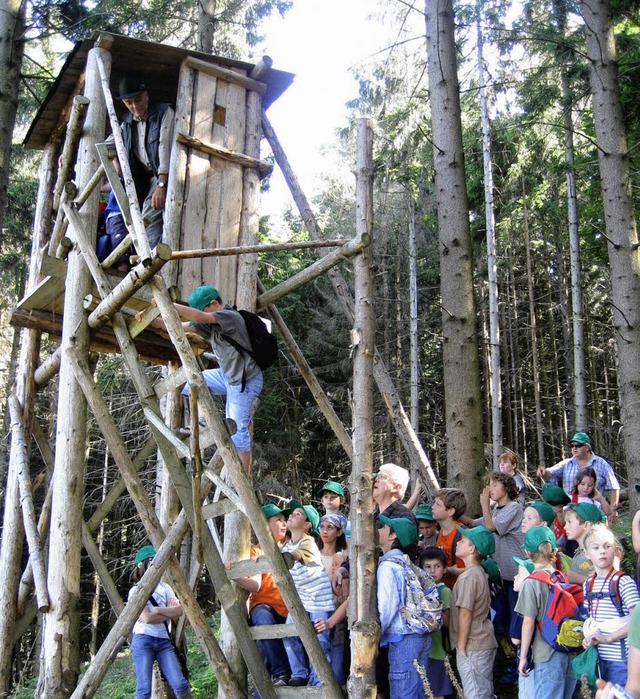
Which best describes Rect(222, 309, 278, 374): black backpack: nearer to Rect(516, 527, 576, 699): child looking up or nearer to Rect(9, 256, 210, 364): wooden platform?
Rect(9, 256, 210, 364): wooden platform

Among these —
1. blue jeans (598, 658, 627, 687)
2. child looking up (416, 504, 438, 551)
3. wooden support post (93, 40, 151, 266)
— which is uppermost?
wooden support post (93, 40, 151, 266)

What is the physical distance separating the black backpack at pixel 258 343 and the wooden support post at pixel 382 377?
752 mm

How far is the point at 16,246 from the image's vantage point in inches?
752

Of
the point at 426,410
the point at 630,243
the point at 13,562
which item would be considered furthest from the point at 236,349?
the point at 426,410

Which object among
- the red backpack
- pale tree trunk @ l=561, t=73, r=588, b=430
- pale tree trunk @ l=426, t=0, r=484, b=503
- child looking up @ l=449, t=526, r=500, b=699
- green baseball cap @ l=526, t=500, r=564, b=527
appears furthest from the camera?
pale tree trunk @ l=561, t=73, r=588, b=430

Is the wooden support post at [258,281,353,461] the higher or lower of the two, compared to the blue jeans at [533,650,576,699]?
higher

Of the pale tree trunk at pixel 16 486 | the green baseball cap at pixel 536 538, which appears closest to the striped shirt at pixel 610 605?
the green baseball cap at pixel 536 538

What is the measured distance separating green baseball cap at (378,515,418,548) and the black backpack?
150cm

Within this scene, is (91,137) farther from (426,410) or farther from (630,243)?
(426,410)

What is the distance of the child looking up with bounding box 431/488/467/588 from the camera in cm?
639

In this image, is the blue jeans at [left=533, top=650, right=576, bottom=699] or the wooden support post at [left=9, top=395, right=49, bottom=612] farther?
the wooden support post at [left=9, top=395, right=49, bottom=612]

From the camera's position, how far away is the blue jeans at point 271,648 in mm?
5887

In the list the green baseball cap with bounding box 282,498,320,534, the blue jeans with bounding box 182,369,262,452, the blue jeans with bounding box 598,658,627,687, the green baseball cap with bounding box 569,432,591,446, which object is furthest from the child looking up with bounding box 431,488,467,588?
the green baseball cap with bounding box 569,432,591,446

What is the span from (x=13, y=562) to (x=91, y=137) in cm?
465
